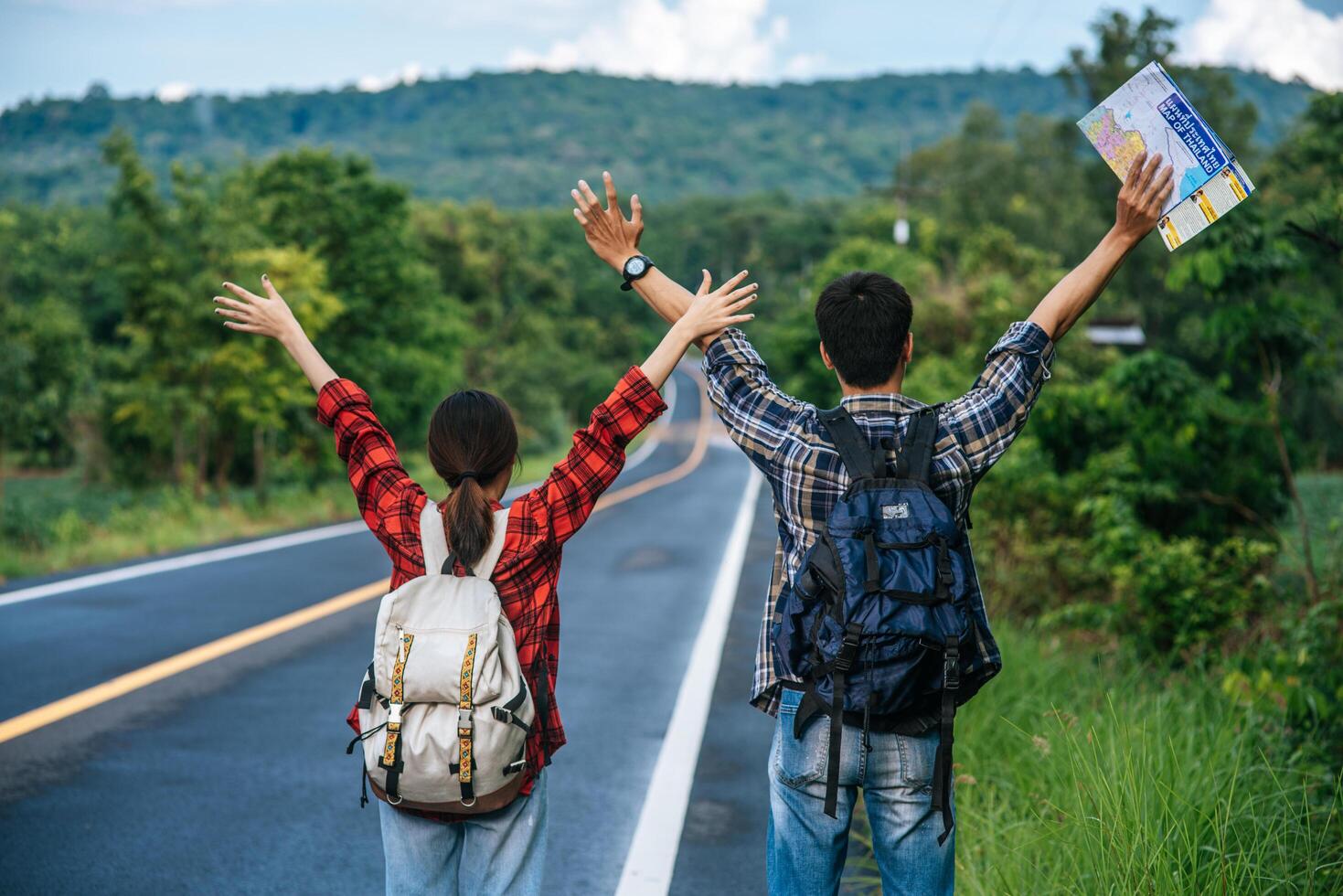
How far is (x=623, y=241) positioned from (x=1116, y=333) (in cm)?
2738

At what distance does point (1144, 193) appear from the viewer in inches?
109

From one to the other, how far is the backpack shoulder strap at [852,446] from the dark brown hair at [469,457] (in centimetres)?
70

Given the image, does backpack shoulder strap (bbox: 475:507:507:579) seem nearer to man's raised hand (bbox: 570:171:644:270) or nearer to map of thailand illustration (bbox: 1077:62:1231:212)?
man's raised hand (bbox: 570:171:644:270)

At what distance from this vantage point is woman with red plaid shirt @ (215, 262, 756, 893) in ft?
8.66

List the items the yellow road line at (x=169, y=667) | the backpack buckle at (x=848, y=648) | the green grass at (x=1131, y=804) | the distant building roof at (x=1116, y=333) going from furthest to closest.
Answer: the distant building roof at (x=1116, y=333), the yellow road line at (x=169, y=667), the green grass at (x=1131, y=804), the backpack buckle at (x=848, y=648)

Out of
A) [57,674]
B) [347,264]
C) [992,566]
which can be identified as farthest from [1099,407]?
[347,264]

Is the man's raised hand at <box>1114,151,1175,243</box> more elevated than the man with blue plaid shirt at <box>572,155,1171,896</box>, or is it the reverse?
the man's raised hand at <box>1114,151,1175,243</box>

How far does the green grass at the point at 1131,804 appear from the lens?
328cm

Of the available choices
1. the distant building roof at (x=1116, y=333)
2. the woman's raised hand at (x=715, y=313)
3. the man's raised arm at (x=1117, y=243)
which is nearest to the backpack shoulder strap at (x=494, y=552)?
the woman's raised hand at (x=715, y=313)

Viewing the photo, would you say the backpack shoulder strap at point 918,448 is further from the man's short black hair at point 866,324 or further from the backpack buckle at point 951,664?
the backpack buckle at point 951,664

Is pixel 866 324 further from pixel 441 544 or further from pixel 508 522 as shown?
pixel 441 544

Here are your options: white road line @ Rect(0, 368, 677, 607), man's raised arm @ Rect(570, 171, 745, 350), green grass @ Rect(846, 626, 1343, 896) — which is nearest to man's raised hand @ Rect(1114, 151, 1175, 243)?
man's raised arm @ Rect(570, 171, 745, 350)

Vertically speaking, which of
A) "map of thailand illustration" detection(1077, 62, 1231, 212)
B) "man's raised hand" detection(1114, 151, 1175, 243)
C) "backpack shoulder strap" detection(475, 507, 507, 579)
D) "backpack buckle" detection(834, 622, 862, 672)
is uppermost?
"map of thailand illustration" detection(1077, 62, 1231, 212)

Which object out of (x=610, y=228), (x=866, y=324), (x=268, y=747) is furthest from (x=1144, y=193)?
(x=268, y=747)
